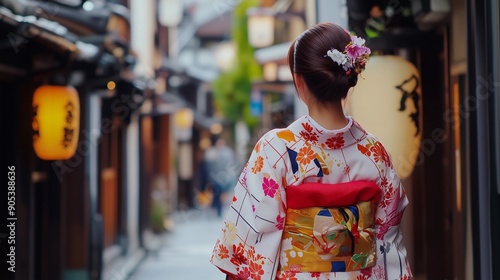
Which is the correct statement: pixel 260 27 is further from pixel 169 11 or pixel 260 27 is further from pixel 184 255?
pixel 184 255

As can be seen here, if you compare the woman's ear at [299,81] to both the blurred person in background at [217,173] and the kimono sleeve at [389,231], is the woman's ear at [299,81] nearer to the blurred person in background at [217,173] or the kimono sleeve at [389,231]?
the kimono sleeve at [389,231]

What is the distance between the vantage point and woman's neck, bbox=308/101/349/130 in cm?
364

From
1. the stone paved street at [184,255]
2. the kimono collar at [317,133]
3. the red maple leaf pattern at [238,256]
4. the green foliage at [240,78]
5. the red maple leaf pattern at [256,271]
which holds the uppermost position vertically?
the green foliage at [240,78]

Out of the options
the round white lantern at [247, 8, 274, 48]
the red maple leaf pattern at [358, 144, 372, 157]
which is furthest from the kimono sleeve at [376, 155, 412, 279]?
the round white lantern at [247, 8, 274, 48]

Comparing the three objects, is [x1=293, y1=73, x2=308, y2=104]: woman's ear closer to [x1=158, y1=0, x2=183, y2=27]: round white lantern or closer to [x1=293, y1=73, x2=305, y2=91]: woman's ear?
[x1=293, y1=73, x2=305, y2=91]: woman's ear

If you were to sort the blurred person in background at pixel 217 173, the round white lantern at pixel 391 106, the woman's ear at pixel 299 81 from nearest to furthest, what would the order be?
the woman's ear at pixel 299 81, the round white lantern at pixel 391 106, the blurred person in background at pixel 217 173

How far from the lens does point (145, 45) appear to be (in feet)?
64.3

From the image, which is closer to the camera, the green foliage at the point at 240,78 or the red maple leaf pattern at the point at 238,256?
the red maple leaf pattern at the point at 238,256

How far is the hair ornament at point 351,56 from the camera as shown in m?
3.49

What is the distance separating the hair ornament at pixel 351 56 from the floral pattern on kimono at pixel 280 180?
28cm

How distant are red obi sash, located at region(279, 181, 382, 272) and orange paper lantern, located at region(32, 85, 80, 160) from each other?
5.65 meters

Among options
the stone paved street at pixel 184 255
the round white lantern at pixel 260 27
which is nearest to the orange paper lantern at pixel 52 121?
the stone paved street at pixel 184 255

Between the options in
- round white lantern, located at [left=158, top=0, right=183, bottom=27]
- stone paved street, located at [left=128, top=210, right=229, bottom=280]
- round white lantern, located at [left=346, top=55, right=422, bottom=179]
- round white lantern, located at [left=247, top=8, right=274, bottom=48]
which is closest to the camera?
round white lantern, located at [left=346, top=55, right=422, bottom=179]

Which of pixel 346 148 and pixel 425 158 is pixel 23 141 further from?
pixel 346 148
